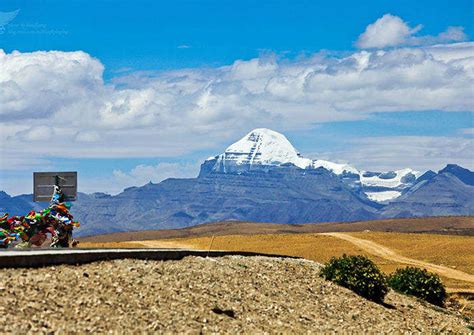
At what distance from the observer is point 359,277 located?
3234 centimetres

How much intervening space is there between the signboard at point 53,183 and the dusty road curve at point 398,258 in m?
28.8

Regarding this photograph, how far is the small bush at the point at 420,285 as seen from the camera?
123 ft

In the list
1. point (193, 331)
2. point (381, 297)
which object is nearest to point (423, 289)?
point (381, 297)

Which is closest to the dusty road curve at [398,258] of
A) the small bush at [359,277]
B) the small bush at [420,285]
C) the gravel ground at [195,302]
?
the small bush at [420,285]

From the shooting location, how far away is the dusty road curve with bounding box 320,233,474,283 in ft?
191

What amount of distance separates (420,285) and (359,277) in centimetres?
650

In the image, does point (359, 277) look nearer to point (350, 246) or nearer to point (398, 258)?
point (398, 258)

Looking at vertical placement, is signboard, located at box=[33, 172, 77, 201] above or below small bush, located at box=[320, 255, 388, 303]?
above

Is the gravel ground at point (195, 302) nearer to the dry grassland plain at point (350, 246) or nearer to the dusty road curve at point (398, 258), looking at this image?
the dusty road curve at point (398, 258)

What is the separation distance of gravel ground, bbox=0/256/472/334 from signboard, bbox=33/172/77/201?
9336mm

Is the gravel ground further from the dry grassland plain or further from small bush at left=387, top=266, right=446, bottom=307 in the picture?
the dry grassland plain

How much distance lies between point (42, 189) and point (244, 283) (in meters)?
14.1

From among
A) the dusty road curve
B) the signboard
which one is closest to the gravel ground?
the signboard

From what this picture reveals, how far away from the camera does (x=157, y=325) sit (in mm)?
19969
